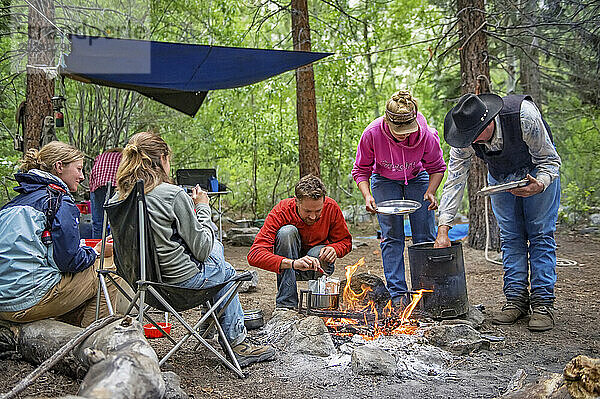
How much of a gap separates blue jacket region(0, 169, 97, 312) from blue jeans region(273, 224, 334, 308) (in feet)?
3.97

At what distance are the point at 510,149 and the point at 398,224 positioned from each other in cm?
83

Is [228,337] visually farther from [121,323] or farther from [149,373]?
[149,373]

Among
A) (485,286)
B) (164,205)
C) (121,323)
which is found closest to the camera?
(121,323)

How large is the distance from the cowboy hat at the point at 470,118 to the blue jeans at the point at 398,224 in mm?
525

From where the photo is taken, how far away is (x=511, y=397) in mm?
1778

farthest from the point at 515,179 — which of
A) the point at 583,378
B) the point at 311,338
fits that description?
the point at 583,378

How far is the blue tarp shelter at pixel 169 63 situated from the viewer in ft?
15.6

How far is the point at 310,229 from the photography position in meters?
3.52

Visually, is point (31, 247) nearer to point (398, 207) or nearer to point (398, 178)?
point (398, 207)

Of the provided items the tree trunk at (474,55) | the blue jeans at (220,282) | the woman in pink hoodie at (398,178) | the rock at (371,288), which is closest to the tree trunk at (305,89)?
the tree trunk at (474,55)

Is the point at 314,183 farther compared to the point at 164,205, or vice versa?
the point at 314,183

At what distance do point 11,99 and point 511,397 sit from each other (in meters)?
7.96

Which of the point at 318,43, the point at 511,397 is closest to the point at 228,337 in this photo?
the point at 511,397

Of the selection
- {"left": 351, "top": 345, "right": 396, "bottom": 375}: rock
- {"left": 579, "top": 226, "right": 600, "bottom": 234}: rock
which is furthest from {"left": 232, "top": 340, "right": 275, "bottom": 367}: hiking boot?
{"left": 579, "top": 226, "right": 600, "bottom": 234}: rock
